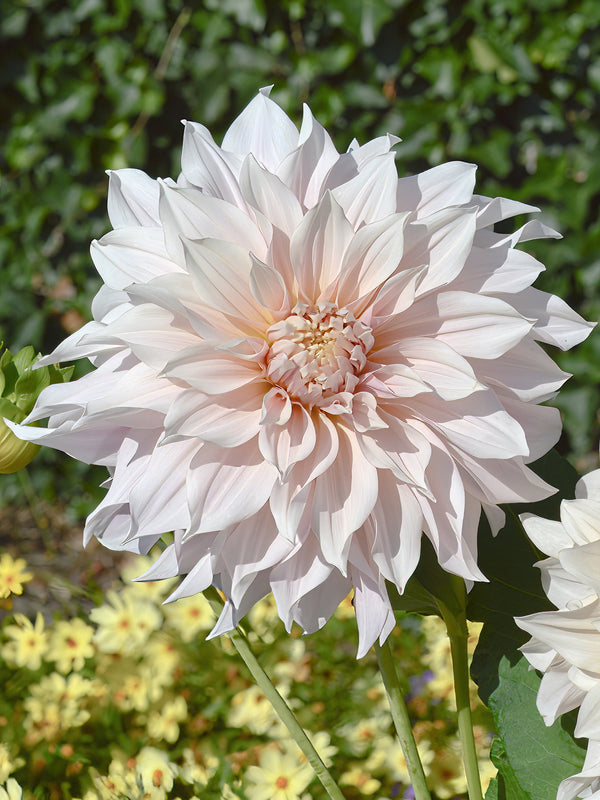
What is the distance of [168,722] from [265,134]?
1.91 feet

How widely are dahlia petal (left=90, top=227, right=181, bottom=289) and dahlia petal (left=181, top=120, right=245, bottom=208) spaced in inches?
1.5

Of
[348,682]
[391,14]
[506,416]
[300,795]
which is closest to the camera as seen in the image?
[506,416]

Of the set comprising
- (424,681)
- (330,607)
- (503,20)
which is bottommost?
(424,681)

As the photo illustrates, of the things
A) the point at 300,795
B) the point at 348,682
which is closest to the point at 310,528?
the point at 300,795

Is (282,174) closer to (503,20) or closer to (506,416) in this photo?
(506,416)

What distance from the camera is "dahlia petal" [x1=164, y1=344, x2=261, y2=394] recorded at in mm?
428

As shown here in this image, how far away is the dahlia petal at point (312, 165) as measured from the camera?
474 millimetres

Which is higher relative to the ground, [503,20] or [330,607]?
[503,20]

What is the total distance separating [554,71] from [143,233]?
177 cm

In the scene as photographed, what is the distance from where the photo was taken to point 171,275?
0.45 metres

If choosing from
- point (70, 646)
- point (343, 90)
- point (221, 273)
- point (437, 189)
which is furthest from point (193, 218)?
point (343, 90)

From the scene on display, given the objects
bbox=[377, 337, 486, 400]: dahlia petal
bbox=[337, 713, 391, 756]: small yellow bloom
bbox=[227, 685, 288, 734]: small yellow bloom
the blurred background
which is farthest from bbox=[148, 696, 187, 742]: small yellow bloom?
the blurred background

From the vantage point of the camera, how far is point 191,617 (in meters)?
0.95

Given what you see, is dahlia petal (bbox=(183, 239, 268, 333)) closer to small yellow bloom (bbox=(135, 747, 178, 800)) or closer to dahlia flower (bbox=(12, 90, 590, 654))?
dahlia flower (bbox=(12, 90, 590, 654))
